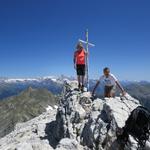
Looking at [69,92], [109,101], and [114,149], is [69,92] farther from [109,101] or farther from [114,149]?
[114,149]

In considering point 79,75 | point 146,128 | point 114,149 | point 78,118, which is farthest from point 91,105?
point 146,128

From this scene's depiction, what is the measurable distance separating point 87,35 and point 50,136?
1086 centimetres

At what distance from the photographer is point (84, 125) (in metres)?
22.3

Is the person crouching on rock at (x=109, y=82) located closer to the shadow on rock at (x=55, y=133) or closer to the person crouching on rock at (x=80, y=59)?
the person crouching on rock at (x=80, y=59)

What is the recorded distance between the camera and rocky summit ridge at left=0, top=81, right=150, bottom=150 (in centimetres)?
1864

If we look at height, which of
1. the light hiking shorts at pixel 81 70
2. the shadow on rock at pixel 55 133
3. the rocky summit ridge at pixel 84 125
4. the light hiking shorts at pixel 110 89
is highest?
the light hiking shorts at pixel 81 70

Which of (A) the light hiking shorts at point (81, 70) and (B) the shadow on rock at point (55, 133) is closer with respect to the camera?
(B) the shadow on rock at point (55, 133)

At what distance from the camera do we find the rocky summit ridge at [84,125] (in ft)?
61.2

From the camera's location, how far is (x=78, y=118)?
23609 millimetres

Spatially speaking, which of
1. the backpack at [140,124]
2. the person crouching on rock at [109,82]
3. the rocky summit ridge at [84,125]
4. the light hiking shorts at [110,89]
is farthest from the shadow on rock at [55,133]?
the backpack at [140,124]

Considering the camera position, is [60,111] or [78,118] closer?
[78,118]

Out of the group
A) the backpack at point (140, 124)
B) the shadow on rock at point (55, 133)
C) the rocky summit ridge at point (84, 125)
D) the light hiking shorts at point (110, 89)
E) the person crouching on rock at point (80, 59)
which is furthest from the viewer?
the person crouching on rock at point (80, 59)

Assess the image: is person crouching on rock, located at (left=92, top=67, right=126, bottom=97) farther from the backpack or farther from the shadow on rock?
the backpack

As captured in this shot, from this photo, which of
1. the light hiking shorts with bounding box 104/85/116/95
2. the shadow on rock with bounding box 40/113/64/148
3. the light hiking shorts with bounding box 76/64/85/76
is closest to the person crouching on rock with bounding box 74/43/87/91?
the light hiking shorts with bounding box 76/64/85/76
